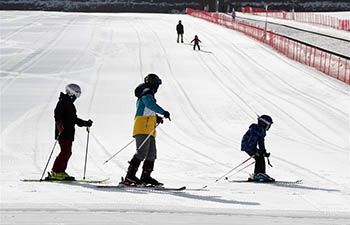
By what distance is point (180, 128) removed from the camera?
53.6 ft

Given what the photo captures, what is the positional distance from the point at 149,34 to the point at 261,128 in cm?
3689

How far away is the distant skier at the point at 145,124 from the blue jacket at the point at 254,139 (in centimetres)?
156

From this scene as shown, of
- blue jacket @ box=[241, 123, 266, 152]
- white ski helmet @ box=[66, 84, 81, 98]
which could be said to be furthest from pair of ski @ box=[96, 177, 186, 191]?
blue jacket @ box=[241, 123, 266, 152]

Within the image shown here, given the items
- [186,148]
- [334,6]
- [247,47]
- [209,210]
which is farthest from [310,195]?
[334,6]

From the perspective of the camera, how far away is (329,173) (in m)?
10.2

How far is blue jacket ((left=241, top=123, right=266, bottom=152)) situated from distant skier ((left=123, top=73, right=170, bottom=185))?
1565mm

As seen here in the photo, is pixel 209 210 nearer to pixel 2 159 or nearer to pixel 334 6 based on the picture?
pixel 2 159

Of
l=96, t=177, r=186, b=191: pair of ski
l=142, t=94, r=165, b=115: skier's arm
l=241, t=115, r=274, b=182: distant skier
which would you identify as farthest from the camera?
l=241, t=115, r=274, b=182: distant skier

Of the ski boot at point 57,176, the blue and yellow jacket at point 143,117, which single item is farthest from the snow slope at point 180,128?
the blue and yellow jacket at point 143,117

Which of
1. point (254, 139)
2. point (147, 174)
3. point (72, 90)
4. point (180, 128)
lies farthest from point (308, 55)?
point (72, 90)

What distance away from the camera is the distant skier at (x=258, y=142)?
8.58 m

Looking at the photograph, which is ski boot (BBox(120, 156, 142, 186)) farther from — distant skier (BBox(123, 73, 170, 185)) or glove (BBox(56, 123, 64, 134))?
glove (BBox(56, 123, 64, 134))

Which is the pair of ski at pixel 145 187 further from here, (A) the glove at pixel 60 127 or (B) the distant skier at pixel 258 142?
(B) the distant skier at pixel 258 142

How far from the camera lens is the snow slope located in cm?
581
